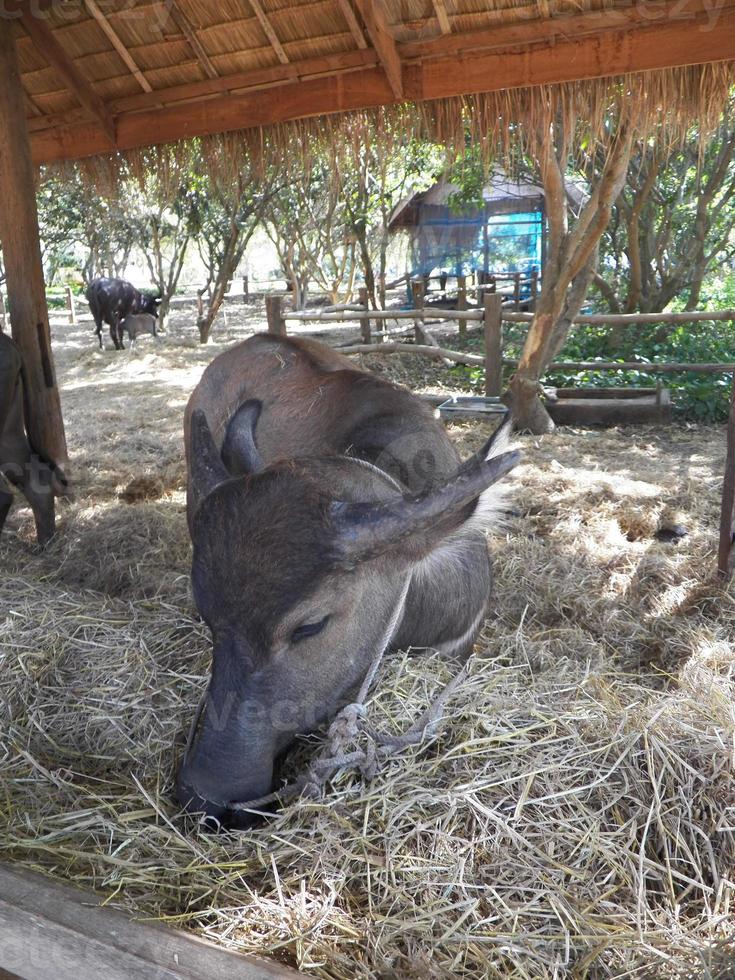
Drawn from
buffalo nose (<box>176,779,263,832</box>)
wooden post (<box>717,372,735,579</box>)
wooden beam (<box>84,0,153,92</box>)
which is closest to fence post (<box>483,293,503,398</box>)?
wooden beam (<box>84,0,153,92</box>)

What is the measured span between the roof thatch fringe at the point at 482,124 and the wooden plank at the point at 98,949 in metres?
5.13

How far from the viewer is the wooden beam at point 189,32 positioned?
5.38 m

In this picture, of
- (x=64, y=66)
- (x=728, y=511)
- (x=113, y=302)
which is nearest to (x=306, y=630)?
(x=728, y=511)

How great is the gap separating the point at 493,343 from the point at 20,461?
5.87m

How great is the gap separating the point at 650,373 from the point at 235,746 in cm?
963

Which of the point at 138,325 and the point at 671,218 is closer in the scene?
the point at 671,218

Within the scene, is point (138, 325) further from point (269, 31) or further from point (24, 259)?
point (269, 31)

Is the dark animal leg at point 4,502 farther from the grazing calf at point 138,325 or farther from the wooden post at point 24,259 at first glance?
the grazing calf at point 138,325

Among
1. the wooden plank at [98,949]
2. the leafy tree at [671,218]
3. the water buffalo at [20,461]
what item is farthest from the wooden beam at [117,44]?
the leafy tree at [671,218]

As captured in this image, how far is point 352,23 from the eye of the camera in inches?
200

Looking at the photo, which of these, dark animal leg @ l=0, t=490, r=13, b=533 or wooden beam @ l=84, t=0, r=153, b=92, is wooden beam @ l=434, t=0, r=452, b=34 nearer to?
wooden beam @ l=84, t=0, r=153, b=92

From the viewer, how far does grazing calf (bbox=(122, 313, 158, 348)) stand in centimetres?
1905

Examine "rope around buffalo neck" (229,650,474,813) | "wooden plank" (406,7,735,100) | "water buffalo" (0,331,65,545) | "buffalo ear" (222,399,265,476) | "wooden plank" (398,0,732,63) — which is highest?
"wooden plank" (398,0,732,63)

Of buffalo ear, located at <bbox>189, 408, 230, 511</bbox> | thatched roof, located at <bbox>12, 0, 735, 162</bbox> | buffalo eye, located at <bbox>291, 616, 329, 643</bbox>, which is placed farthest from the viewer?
thatched roof, located at <bbox>12, 0, 735, 162</bbox>
